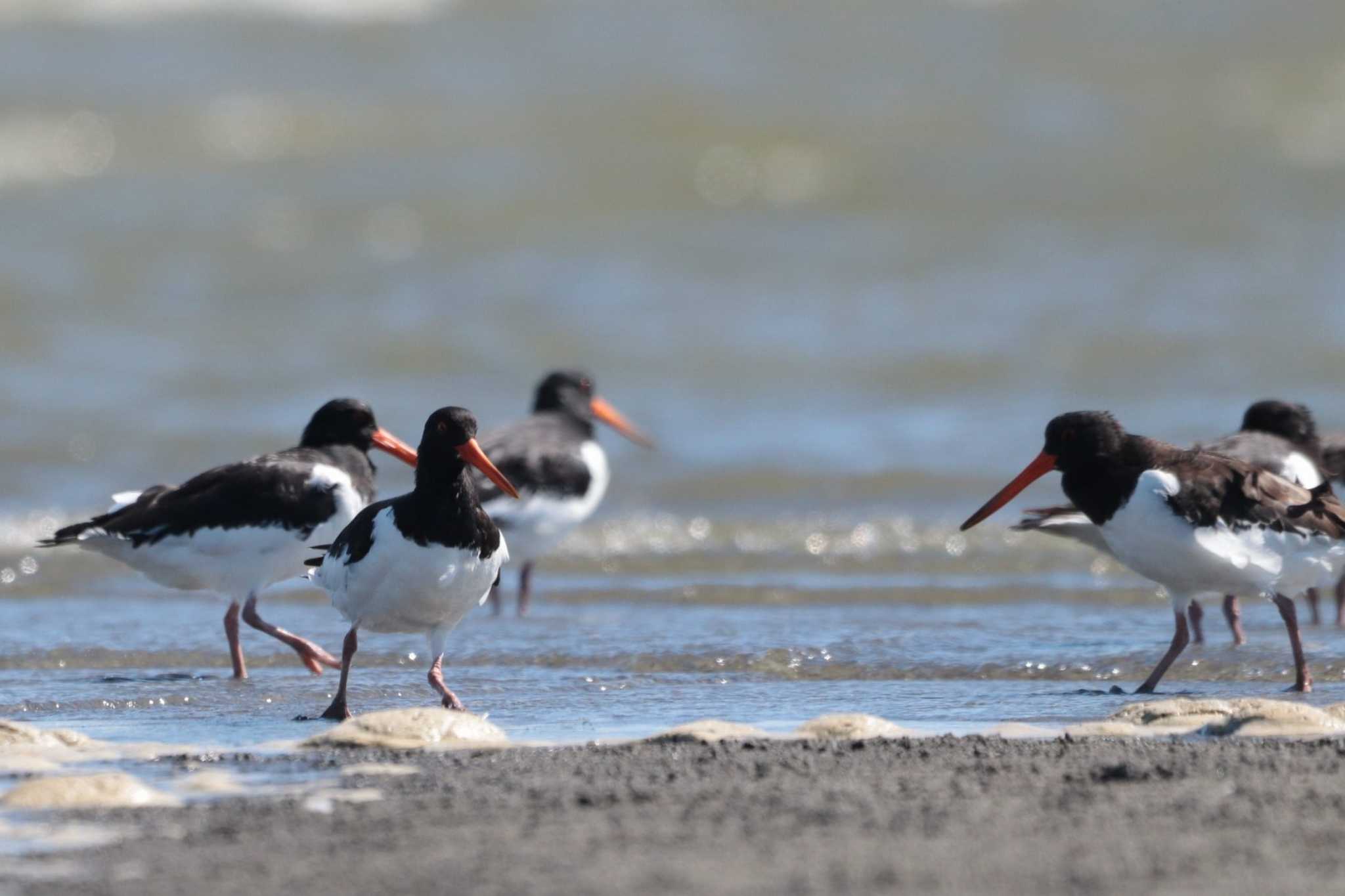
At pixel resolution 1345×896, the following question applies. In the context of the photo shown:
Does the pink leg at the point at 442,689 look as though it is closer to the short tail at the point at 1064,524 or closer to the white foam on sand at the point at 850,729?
the white foam on sand at the point at 850,729

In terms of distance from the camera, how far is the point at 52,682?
6.93 metres

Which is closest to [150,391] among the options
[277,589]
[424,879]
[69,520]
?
[69,520]

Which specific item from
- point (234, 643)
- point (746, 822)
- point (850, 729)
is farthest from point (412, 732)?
point (234, 643)

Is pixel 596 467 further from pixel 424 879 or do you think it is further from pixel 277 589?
pixel 424 879

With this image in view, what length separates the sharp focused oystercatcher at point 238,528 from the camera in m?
7.28

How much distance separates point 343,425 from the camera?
308 inches

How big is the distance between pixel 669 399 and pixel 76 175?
8.73 m

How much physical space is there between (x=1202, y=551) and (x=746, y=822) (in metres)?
2.79

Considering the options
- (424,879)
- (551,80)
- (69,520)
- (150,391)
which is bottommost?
(424,879)

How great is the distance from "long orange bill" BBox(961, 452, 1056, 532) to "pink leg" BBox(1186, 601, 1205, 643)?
0.98 metres

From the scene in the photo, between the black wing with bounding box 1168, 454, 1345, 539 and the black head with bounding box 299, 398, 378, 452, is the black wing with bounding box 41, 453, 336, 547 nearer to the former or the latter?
the black head with bounding box 299, 398, 378, 452

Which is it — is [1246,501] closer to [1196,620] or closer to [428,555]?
[1196,620]

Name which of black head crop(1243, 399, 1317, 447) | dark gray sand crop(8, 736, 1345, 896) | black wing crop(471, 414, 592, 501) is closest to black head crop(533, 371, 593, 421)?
black wing crop(471, 414, 592, 501)

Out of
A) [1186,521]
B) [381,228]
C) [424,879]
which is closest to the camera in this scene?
[424,879]
